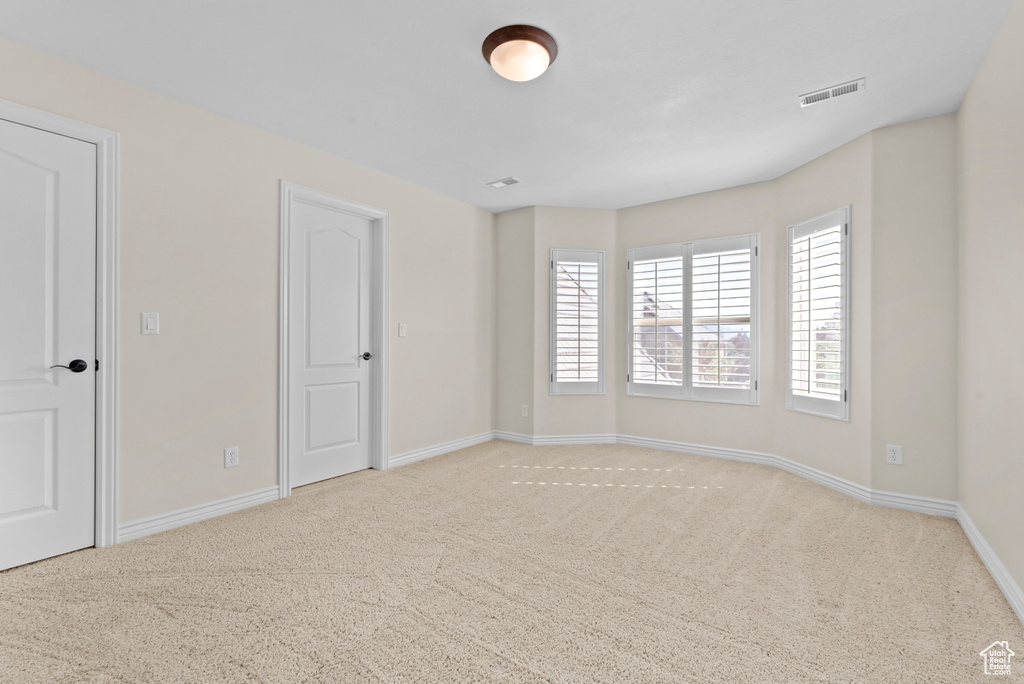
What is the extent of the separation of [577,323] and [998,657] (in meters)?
3.75

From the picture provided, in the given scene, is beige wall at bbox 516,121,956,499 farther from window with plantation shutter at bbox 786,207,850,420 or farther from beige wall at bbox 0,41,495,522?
beige wall at bbox 0,41,495,522

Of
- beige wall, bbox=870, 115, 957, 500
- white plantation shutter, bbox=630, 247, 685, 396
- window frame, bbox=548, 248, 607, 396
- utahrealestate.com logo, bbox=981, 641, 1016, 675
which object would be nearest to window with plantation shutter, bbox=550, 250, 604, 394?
window frame, bbox=548, 248, 607, 396

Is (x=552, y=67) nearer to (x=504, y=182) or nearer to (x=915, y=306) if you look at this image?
(x=504, y=182)

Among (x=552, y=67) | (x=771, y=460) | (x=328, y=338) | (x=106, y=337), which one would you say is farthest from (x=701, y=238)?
(x=106, y=337)

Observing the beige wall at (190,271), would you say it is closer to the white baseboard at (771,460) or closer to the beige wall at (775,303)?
the white baseboard at (771,460)

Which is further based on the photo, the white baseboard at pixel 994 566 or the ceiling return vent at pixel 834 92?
the ceiling return vent at pixel 834 92

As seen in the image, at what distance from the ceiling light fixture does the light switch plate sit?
2.29 m

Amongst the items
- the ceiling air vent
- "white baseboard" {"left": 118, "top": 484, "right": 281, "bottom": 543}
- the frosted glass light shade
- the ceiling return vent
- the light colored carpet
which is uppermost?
the ceiling return vent

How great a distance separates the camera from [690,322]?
4.68 m

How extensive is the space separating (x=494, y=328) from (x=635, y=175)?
217cm

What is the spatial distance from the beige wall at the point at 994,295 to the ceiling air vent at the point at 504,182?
9.73 feet

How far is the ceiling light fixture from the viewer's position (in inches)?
86.8

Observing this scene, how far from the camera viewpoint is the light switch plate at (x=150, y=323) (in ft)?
8.87

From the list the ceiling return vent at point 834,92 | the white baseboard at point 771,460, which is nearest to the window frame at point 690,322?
the white baseboard at point 771,460
